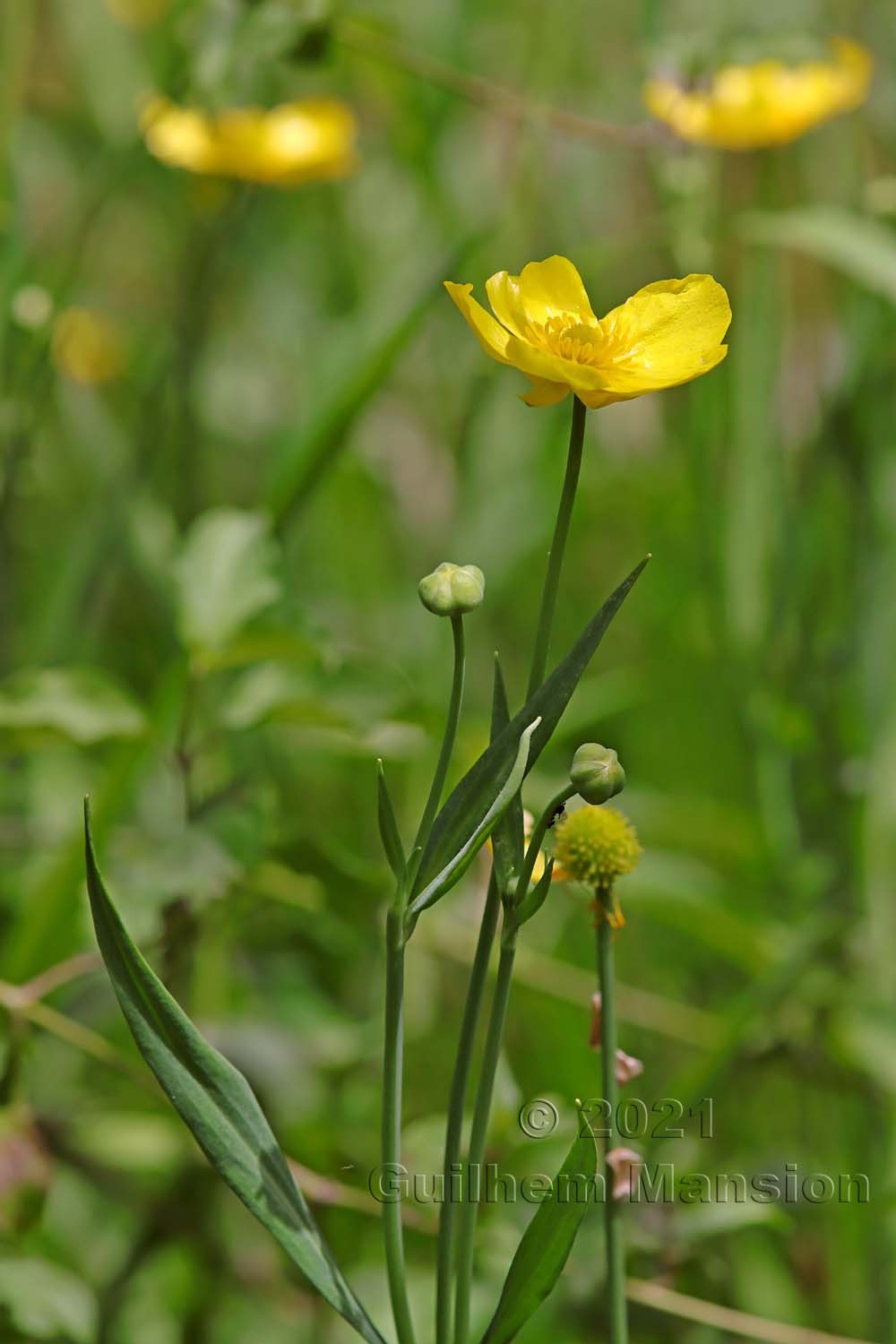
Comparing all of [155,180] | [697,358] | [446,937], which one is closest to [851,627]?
[446,937]

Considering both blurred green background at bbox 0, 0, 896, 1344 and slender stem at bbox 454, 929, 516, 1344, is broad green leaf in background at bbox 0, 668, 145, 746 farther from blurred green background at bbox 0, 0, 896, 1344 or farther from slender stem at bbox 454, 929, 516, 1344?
slender stem at bbox 454, 929, 516, 1344

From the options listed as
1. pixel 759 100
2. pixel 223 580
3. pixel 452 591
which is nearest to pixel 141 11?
pixel 759 100

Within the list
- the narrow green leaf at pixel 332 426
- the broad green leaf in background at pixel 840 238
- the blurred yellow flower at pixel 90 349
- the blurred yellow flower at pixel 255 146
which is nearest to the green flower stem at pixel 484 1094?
the narrow green leaf at pixel 332 426

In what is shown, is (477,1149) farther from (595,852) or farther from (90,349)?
(90,349)

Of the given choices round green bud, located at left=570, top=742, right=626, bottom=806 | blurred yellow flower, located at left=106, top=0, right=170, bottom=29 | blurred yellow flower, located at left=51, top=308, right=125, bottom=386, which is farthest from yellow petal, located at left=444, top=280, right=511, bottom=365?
blurred yellow flower, located at left=106, top=0, right=170, bottom=29

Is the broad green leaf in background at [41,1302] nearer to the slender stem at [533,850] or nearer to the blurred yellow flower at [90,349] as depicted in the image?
the slender stem at [533,850]

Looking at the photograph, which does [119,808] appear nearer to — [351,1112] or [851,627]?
[351,1112]
